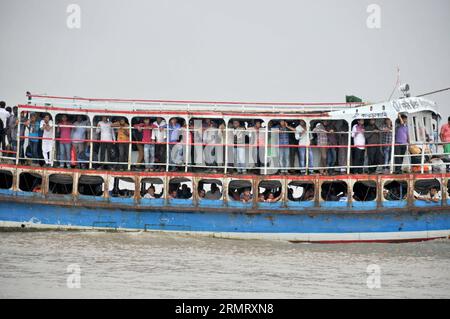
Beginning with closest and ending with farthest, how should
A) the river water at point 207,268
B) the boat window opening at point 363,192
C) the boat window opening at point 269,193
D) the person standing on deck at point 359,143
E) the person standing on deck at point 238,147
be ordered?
1. the river water at point 207,268
2. the boat window opening at point 269,193
3. the person standing on deck at point 359,143
4. the person standing on deck at point 238,147
5. the boat window opening at point 363,192

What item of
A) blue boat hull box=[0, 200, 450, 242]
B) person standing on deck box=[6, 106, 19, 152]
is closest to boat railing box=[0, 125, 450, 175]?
person standing on deck box=[6, 106, 19, 152]

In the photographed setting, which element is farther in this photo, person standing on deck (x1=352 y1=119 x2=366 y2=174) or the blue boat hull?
person standing on deck (x1=352 y1=119 x2=366 y2=174)

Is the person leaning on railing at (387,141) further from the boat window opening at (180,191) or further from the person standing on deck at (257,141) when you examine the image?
the boat window opening at (180,191)

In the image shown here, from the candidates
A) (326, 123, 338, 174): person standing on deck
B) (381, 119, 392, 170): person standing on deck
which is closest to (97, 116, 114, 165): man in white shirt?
(326, 123, 338, 174): person standing on deck

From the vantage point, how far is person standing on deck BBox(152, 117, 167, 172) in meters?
31.0

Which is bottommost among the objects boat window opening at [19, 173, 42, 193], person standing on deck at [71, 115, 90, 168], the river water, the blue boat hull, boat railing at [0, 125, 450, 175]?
the river water

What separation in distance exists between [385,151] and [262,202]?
3916 millimetres

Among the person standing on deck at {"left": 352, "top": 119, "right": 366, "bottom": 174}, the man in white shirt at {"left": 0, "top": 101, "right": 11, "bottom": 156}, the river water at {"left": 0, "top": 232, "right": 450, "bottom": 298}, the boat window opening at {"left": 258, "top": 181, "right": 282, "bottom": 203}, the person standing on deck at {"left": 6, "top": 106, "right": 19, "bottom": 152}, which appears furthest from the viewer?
the man in white shirt at {"left": 0, "top": 101, "right": 11, "bottom": 156}

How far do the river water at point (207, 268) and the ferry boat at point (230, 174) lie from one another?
576 millimetres

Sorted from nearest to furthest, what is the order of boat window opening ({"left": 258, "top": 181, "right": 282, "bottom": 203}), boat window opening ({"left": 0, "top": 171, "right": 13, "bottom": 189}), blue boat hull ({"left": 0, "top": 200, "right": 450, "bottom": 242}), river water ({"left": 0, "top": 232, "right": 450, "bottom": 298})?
river water ({"left": 0, "top": 232, "right": 450, "bottom": 298}) → blue boat hull ({"left": 0, "top": 200, "right": 450, "bottom": 242}) → boat window opening ({"left": 258, "top": 181, "right": 282, "bottom": 203}) → boat window opening ({"left": 0, "top": 171, "right": 13, "bottom": 189})

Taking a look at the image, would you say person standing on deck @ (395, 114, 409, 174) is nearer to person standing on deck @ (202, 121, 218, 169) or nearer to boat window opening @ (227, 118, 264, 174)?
boat window opening @ (227, 118, 264, 174)

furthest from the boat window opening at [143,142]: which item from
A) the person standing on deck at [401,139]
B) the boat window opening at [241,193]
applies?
the person standing on deck at [401,139]

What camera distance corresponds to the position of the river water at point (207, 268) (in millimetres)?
22969

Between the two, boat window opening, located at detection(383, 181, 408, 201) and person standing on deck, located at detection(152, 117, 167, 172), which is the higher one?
person standing on deck, located at detection(152, 117, 167, 172)
